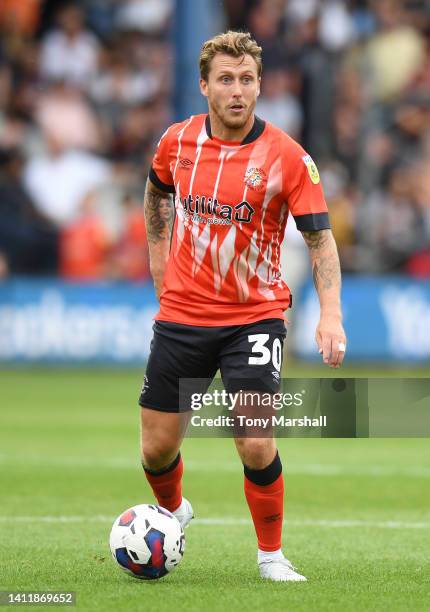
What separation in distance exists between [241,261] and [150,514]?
46.7 inches

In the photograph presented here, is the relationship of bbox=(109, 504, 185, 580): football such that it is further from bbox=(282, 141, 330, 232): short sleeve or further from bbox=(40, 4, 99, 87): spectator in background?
bbox=(40, 4, 99, 87): spectator in background

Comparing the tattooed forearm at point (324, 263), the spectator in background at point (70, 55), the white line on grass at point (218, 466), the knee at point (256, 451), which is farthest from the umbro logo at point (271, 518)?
the spectator in background at point (70, 55)

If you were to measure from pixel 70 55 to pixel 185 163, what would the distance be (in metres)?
13.5

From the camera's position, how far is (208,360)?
5770mm

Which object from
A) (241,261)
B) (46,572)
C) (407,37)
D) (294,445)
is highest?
(407,37)

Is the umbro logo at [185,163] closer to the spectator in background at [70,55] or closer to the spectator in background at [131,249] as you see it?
the spectator in background at [131,249]

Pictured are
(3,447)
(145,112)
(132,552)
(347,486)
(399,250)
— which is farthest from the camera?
(145,112)

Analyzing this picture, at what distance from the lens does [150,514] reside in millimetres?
5648

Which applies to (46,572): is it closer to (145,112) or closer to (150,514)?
(150,514)

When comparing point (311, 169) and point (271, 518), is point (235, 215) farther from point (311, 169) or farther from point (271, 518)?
point (271, 518)

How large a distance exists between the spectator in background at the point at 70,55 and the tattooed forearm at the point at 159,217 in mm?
12807

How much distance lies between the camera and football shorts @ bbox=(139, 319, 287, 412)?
5.58 m

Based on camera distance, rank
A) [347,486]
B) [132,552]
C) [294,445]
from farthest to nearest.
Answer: [294,445], [347,486], [132,552]

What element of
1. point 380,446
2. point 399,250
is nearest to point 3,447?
point 380,446
